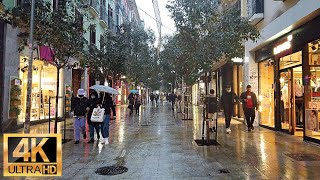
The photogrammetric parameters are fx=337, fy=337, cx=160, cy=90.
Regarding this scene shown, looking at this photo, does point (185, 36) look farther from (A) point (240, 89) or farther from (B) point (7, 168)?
(B) point (7, 168)

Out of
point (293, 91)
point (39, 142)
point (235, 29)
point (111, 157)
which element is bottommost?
point (111, 157)

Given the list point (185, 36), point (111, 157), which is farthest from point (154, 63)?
point (111, 157)

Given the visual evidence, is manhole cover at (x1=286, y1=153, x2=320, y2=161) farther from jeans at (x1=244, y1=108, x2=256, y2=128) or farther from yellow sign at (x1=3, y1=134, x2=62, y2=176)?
yellow sign at (x1=3, y1=134, x2=62, y2=176)

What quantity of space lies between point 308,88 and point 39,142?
8.79 m

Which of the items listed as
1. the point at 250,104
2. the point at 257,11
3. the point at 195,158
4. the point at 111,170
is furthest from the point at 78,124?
the point at 257,11

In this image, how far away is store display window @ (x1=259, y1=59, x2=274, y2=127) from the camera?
14.6m

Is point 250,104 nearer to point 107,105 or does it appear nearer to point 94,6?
point 107,105

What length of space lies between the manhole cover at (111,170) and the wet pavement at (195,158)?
0.43 ft

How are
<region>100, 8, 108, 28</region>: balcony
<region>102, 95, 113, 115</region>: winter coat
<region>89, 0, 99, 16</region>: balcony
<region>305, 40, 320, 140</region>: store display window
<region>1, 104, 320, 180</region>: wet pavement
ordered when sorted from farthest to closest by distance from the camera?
<region>100, 8, 108, 28</region>: balcony → <region>89, 0, 99, 16</region>: balcony → <region>102, 95, 113, 115</region>: winter coat → <region>305, 40, 320, 140</region>: store display window → <region>1, 104, 320, 180</region>: wet pavement

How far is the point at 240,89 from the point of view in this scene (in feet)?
66.6

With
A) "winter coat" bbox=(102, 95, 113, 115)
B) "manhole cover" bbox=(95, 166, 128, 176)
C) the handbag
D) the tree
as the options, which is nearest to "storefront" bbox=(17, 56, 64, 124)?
"winter coat" bbox=(102, 95, 113, 115)

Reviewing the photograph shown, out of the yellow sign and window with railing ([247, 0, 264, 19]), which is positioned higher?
window with railing ([247, 0, 264, 19])

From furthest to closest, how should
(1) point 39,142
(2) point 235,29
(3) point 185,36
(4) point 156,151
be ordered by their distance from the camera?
1. (3) point 185,36
2. (2) point 235,29
3. (4) point 156,151
4. (1) point 39,142

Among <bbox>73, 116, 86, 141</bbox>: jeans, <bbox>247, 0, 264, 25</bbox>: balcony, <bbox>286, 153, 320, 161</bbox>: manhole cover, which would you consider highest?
<bbox>247, 0, 264, 25</bbox>: balcony
